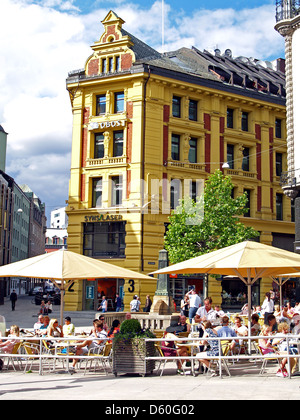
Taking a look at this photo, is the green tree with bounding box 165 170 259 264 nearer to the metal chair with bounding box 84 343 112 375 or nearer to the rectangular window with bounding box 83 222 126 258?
the rectangular window with bounding box 83 222 126 258

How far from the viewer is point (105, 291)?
116 feet

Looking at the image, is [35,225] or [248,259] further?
[35,225]

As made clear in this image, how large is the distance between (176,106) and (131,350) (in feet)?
92.5

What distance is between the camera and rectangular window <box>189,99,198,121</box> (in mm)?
38000

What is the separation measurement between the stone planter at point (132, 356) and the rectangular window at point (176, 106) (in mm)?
27720

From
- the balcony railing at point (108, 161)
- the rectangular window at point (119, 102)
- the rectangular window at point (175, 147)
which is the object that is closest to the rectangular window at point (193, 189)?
the rectangular window at point (175, 147)

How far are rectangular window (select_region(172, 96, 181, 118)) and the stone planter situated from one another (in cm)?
2772

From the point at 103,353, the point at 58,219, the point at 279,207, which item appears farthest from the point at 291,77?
the point at 58,219

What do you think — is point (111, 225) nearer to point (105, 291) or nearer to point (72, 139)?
point (105, 291)

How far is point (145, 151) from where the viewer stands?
115 ft

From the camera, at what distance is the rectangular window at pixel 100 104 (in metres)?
36.9

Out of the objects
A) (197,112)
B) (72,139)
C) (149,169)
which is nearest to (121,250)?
(149,169)

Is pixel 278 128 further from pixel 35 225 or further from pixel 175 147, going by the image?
pixel 35 225

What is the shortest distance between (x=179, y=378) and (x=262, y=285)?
2777 cm
